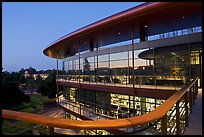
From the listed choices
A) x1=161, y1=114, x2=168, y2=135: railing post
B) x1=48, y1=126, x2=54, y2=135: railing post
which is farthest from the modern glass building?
x1=48, y1=126, x2=54, y2=135: railing post

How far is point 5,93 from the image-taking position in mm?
26125

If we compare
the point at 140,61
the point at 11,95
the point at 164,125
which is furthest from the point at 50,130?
the point at 11,95

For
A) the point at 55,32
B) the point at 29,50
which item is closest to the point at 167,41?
the point at 55,32

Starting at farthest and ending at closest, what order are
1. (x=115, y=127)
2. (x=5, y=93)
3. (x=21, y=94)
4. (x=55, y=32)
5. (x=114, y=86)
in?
(x=55, y=32)
(x=21, y=94)
(x=5, y=93)
(x=114, y=86)
(x=115, y=127)

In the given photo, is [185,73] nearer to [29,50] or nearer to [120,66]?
[120,66]

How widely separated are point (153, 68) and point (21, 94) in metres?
21.2

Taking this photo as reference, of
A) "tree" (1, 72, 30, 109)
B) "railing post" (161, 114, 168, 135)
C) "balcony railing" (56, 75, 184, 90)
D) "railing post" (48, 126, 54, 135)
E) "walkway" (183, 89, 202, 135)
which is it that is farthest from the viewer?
"tree" (1, 72, 30, 109)

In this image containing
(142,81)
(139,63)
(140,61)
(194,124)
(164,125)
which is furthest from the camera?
(139,63)

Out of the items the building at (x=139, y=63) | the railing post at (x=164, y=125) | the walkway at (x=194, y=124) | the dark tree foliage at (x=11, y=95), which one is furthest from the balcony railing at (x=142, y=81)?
the dark tree foliage at (x=11, y=95)

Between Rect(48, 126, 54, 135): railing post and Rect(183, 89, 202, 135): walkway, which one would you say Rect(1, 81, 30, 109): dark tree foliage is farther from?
Rect(48, 126, 54, 135): railing post

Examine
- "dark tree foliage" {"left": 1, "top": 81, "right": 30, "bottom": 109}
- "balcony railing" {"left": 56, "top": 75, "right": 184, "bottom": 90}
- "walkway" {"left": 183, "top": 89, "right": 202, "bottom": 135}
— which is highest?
"balcony railing" {"left": 56, "top": 75, "right": 184, "bottom": 90}

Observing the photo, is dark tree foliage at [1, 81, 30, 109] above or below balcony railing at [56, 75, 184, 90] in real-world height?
below

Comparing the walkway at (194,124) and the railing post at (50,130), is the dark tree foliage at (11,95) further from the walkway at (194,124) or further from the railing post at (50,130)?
the railing post at (50,130)

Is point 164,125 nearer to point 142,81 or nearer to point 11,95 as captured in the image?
point 142,81
